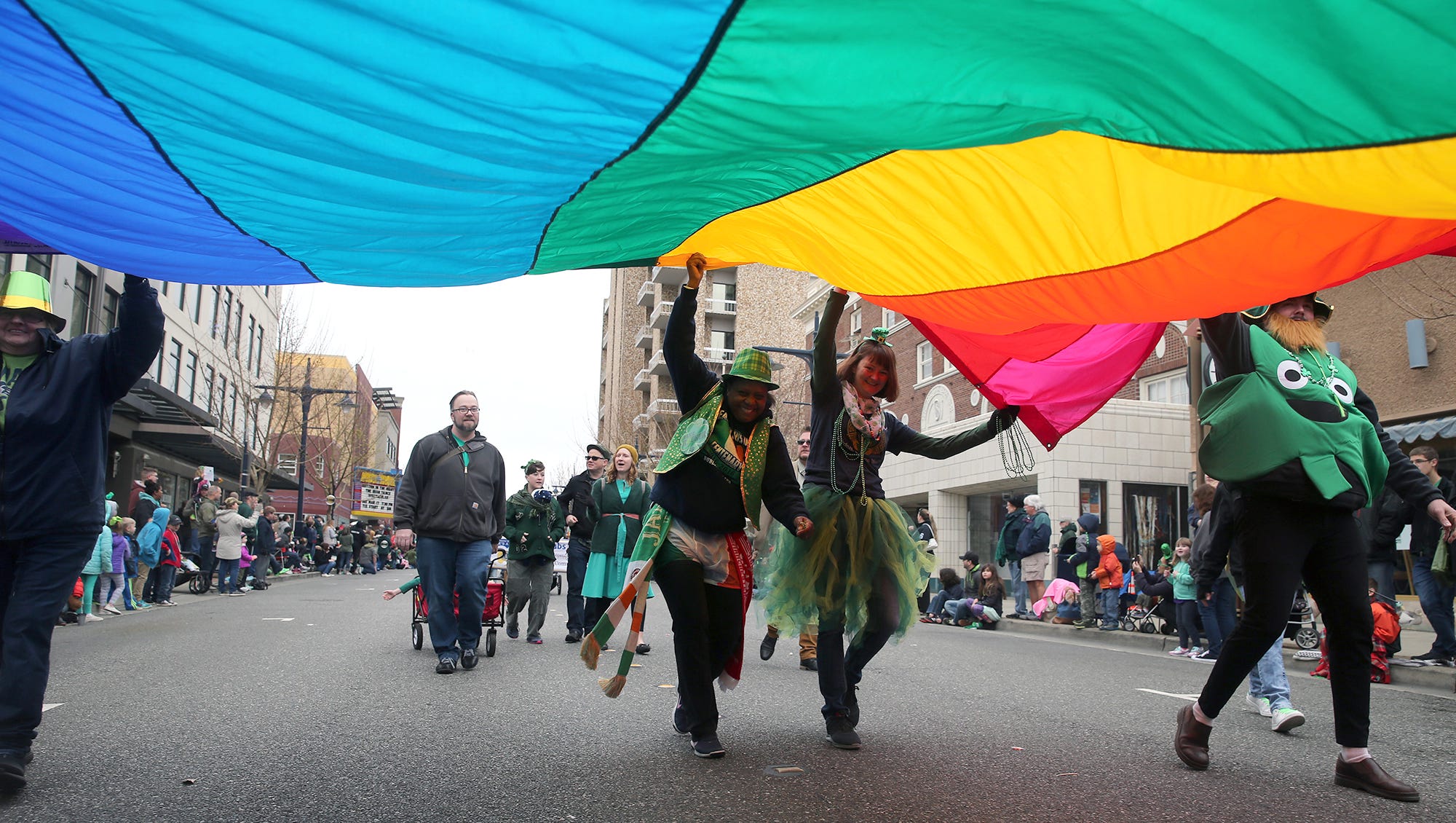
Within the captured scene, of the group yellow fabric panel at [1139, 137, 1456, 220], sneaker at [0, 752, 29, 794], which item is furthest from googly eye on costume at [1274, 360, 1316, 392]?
sneaker at [0, 752, 29, 794]

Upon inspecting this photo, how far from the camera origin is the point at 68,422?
381cm

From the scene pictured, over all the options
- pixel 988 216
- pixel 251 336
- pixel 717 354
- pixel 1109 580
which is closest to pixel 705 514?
pixel 988 216

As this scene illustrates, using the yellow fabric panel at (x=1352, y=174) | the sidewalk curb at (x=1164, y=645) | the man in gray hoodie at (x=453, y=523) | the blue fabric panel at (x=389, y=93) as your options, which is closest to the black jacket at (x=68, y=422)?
the blue fabric panel at (x=389, y=93)

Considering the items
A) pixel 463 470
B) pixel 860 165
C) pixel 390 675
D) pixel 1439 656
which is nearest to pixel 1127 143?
pixel 860 165

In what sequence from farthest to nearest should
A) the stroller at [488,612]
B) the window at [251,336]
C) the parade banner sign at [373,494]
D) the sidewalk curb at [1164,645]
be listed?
the parade banner sign at [373,494] → the window at [251,336] → the stroller at [488,612] → the sidewalk curb at [1164,645]

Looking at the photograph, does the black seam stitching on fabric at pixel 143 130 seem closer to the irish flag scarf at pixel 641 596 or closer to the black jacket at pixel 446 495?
the irish flag scarf at pixel 641 596

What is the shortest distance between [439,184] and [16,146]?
4.52ft

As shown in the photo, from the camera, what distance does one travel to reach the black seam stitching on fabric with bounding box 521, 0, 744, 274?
7.22 feet

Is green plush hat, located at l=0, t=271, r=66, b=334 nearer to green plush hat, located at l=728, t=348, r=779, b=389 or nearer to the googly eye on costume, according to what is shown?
green plush hat, located at l=728, t=348, r=779, b=389

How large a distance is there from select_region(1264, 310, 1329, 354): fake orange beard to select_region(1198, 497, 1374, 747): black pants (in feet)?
2.33

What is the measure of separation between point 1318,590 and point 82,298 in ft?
99.7

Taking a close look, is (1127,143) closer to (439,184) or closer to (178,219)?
(439,184)

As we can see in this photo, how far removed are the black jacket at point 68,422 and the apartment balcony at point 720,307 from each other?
59191mm

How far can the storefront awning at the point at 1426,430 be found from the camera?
14.9 meters
